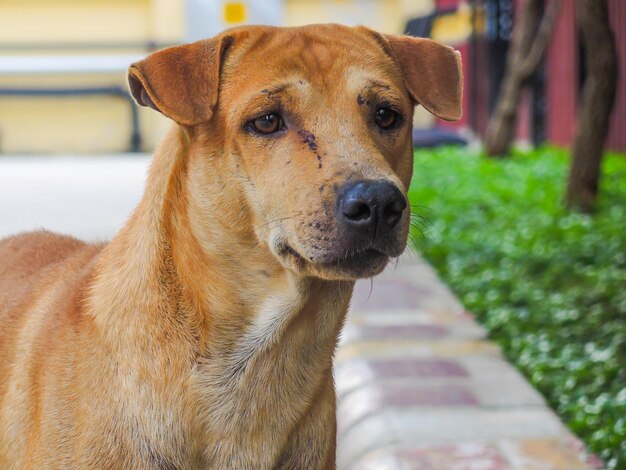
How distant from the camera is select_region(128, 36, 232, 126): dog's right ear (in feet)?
10.2

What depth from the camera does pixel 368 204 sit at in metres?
2.89

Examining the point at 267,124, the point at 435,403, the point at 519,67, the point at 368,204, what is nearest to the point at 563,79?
the point at 519,67

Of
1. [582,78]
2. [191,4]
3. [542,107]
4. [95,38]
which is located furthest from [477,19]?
[191,4]

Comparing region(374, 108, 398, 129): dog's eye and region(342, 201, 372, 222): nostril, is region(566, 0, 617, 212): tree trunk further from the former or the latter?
region(342, 201, 372, 222): nostril

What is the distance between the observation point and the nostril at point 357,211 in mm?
2893

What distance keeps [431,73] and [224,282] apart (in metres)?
0.96

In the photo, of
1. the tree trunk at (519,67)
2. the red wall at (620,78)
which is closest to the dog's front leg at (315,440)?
the red wall at (620,78)

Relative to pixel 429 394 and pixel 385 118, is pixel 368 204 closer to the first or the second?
pixel 385 118

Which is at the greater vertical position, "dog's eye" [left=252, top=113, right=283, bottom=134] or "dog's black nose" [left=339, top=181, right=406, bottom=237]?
"dog's eye" [left=252, top=113, right=283, bottom=134]

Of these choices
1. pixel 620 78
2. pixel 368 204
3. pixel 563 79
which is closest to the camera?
pixel 368 204

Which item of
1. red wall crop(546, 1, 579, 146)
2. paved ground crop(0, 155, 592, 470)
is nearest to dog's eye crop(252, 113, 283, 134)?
paved ground crop(0, 155, 592, 470)

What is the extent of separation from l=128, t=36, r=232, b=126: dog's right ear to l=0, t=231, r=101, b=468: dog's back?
0.62m

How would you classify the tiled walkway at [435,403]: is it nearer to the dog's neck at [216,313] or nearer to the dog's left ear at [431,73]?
the dog's neck at [216,313]

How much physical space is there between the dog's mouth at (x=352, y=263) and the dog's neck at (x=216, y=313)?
0.17 m
